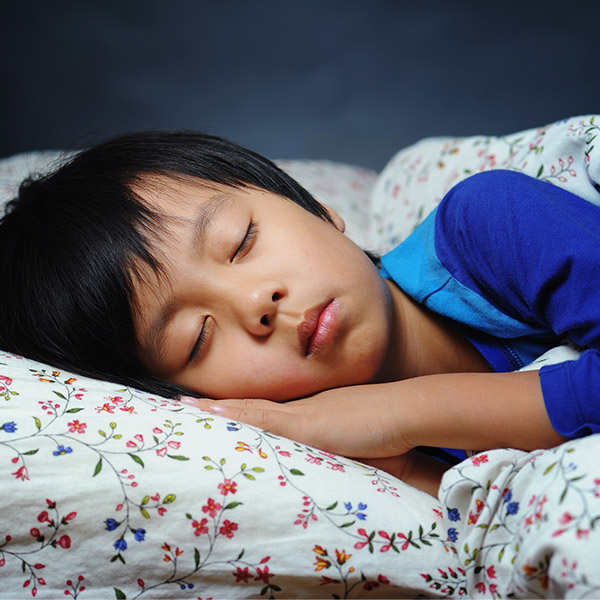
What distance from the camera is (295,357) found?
965 millimetres

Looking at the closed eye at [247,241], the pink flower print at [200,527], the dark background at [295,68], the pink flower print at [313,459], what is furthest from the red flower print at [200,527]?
the dark background at [295,68]

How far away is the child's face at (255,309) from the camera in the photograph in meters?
0.95

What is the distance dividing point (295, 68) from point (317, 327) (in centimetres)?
226

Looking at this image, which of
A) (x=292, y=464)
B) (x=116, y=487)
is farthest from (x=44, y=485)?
(x=292, y=464)

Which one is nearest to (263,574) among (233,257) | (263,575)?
(263,575)

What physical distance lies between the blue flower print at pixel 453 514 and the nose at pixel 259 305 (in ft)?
1.12

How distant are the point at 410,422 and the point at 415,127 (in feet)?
7.82

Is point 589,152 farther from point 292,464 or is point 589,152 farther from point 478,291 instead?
point 292,464

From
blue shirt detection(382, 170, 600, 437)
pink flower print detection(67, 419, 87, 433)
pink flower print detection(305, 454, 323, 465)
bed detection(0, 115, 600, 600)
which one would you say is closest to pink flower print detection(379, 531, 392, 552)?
bed detection(0, 115, 600, 600)

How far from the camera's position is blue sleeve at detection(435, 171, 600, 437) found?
0.81m

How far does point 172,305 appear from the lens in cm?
98

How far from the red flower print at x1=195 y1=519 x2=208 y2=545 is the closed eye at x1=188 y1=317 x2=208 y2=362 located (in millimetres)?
308

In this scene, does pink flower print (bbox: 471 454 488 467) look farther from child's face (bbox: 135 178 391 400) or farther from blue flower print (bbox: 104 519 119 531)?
blue flower print (bbox: 104 519 119 531)

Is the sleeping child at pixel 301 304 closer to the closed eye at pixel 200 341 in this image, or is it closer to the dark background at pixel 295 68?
the closed eye at pixel 200 341
